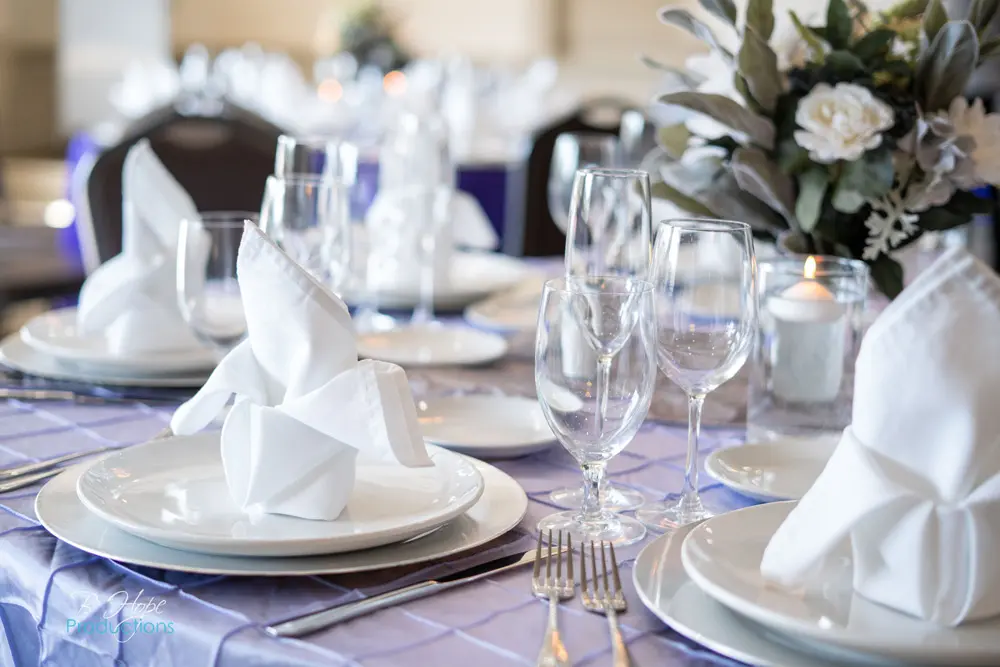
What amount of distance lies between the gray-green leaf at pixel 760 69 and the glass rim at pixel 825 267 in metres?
0.20

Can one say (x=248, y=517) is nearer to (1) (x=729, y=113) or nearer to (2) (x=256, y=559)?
(2) (x=256, y=559)

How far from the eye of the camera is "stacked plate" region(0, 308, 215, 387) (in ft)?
4.39

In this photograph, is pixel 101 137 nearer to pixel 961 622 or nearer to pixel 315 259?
pixel 315 259

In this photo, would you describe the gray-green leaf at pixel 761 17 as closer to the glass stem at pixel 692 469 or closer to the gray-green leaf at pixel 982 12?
the gray-green leaf at pixel 982 12

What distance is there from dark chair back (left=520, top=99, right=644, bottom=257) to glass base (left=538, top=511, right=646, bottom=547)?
104 inches

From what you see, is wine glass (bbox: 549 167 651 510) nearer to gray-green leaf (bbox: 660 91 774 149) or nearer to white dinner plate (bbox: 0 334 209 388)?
gray-green leaf (bbox: 660 91 774 149)

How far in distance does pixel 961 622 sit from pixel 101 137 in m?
5.18

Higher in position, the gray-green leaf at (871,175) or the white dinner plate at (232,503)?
the gray-green leaf at (871,175)

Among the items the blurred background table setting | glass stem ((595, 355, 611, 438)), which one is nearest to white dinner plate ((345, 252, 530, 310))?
the blurred background table setting

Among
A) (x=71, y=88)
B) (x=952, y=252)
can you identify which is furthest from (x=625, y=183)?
(x=71, y=88)

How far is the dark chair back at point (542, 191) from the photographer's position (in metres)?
3.58

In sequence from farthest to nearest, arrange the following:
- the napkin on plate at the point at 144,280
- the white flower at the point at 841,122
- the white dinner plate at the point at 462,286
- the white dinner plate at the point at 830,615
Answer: the white dinner plate at the point at 462,286 < the napkin on plate at the point at 144,280 < the white flower at the point at 841,122 < the white dinner plate at the point at 830,615

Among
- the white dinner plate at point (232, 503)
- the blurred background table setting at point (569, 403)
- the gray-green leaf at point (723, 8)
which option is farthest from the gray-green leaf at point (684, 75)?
the white dinner plate at point (232, 503)

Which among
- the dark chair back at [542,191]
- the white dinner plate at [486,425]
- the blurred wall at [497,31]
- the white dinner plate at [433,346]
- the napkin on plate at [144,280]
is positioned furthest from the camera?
the blurred wall at [497,31]
